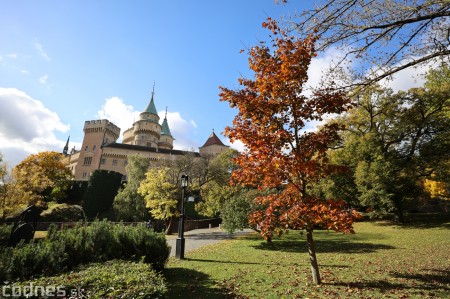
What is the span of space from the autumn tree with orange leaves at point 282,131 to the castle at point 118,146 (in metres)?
49.6

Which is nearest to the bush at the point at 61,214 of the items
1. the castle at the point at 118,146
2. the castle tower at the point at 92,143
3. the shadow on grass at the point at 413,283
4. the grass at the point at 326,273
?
the castle at the point at 118,146

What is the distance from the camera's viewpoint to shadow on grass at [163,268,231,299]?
6.58 m

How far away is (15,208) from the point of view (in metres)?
27.9

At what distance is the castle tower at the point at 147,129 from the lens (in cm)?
7250

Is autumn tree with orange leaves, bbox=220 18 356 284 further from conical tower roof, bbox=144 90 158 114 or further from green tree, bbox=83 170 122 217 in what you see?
conical tower roof, bbox=144 90 158 114

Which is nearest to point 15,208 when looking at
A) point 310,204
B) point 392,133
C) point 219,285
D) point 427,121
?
point 219,285

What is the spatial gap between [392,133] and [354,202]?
25.6 feet

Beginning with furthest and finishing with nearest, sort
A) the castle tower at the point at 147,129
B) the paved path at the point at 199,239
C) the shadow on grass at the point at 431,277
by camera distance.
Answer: the castle tower at the point at 147,129 → the paved path at the point at 199,239 → the shadow on grass at the point at 431,277

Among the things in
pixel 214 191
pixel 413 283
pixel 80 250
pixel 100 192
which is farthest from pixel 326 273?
pixel 100 192

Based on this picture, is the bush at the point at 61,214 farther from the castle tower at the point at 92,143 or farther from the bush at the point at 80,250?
the castle tower at the point at 92,143

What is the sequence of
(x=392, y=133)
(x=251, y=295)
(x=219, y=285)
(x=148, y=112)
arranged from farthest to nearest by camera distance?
(x=148, y=112)
(x=392, y=133)
(x=219, y=285)
(x=251, y=295)

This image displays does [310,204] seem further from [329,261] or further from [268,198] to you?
[329,261]

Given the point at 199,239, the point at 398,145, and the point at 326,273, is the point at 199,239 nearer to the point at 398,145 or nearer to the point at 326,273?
the point at 326,273

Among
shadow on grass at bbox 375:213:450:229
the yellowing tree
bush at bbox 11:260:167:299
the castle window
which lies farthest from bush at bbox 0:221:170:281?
the castle window
